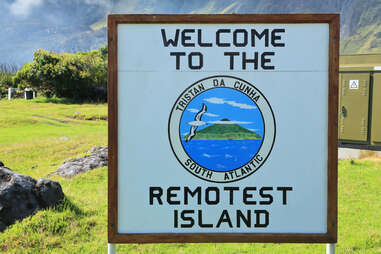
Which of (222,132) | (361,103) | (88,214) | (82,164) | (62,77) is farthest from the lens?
(62,77)

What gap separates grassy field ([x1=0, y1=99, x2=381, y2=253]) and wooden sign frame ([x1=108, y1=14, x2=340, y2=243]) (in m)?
0.91

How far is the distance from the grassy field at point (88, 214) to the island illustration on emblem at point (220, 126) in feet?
4.18

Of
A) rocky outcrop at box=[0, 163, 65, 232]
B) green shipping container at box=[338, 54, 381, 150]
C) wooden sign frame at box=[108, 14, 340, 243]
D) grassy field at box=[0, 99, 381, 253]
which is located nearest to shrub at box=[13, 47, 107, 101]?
grassy field at box=[0, 99, 381, 253]

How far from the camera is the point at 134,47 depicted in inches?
87.0

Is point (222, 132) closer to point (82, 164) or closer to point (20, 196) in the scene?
point (20, 196)

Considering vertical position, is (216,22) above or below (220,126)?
above

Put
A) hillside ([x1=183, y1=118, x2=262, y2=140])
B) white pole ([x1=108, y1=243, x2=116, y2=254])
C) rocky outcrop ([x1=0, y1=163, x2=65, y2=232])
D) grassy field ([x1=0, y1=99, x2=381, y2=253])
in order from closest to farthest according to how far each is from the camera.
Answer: hillside ([x1=183, y1=118, x2=262, y2=140]), white pole ([x1=108, y1=243, x2=116, y2=254]), grassy field ([x1=0, y1=99, x2=381, y2=253]), rocky outcrop ([x1=0, y1=163, x2=65, y2=232])

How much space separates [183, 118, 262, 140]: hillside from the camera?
7.14ft

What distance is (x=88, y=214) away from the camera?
3689 millimetres

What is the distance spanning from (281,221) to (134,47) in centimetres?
149

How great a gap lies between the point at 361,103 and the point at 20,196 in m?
7.02

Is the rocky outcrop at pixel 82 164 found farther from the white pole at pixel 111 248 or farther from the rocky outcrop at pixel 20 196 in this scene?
the white pole at pixel 111 248

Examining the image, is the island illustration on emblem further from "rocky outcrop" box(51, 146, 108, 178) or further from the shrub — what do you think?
the shrub

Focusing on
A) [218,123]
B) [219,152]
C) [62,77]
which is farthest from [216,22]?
[62,77]
